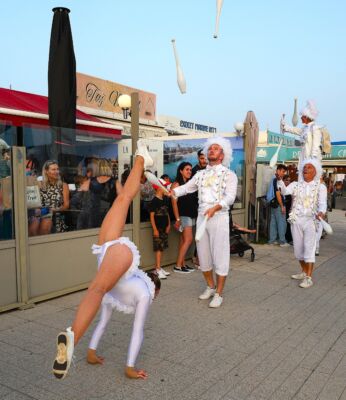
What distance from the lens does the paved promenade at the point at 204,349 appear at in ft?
9.76

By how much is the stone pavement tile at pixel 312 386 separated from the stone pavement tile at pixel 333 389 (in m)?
0.03

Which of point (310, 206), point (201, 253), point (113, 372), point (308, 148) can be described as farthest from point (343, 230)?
point (113, 372)

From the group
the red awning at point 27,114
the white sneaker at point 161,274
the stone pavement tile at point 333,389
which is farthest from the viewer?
the red awning at point 27,114

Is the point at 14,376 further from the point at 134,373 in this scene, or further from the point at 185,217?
the point at 185,217

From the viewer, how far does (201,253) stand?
516 centimetres

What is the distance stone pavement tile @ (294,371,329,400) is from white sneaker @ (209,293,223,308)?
1746 mm

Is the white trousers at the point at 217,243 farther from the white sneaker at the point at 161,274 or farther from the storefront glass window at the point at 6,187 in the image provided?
the storefront glass window at the point at 6,187

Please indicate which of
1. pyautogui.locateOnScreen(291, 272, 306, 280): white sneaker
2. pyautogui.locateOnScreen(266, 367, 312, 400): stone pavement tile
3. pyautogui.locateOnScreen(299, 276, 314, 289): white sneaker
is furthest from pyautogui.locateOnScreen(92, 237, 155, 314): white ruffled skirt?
pyautogui.locateOnScreen(291, 272, 306, 280): white sneaker

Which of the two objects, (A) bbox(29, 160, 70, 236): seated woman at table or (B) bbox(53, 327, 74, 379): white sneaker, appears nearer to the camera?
(B) bbox(53, 327, 74, 379): white sneaker

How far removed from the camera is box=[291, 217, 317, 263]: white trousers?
6.00 meters

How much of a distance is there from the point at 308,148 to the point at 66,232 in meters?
4.66

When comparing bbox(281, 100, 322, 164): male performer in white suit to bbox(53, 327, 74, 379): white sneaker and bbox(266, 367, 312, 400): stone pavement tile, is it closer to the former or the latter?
bbox(266, 367, 312, 400): stone pavement tile

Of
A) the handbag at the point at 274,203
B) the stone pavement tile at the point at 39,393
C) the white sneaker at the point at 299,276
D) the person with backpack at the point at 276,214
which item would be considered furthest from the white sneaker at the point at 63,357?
the handbag at the point at 274,203

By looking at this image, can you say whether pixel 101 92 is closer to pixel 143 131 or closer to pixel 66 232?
pixel 143 131
